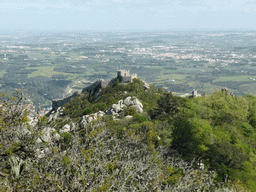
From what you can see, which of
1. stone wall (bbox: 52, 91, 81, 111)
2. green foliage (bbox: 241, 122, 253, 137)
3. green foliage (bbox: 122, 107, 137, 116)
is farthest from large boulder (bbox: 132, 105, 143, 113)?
stone wall (bbox: 52, 91, 81, 111)

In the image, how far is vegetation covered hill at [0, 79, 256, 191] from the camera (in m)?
9.61

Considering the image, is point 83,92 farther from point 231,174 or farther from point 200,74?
point 200,74

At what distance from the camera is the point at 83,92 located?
2122 inches

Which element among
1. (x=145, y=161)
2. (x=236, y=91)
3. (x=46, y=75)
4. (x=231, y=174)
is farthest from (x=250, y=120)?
(x=46, y=75)

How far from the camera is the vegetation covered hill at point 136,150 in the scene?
961 cm

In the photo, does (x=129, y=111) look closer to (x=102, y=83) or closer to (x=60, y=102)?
(x=102, y=83)

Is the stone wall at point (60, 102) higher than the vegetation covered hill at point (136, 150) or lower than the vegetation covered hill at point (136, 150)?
lower

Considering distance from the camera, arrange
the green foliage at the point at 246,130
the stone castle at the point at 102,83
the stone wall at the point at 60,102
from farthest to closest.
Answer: the stone wall at the point at 60,102
the stone castle at the point at 102,83
the green foliage at the point at 246,130

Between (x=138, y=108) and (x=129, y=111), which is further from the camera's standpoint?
(x=138, y=108)

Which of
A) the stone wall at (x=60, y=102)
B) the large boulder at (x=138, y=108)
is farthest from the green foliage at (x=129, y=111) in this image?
the stone wall at (x=60, y=102)

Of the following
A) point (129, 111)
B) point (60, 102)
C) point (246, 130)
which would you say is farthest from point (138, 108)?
point (60, 102)

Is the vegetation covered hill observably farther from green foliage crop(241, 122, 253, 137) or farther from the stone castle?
the stone castle

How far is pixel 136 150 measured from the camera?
17062mm

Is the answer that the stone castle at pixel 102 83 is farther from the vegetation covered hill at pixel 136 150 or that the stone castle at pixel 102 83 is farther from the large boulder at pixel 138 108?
the large boulder at pixel 138 108
